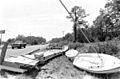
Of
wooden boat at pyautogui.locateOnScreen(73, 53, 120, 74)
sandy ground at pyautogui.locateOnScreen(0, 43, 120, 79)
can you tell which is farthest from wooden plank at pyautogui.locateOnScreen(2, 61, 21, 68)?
wooden boat at pyautogui.locateOnScreen(73, 53, 120, 74)

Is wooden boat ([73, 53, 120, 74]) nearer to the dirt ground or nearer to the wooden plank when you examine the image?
the dirt ground

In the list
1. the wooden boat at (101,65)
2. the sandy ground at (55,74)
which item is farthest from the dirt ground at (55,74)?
the wooden boat at (101,65)

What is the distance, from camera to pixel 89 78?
5.08m

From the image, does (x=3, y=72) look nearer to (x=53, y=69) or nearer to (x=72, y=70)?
(x=53, y=69)

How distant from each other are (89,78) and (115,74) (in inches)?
46.9

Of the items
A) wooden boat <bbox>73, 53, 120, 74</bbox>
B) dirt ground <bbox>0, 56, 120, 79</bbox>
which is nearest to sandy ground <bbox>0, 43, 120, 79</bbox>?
dirt ground <bbox>0, 56, 120, 79</bbox>

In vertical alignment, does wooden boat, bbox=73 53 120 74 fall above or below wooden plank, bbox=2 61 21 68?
below

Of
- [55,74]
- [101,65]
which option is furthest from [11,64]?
[101,65]

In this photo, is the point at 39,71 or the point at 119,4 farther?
the point at 119,4

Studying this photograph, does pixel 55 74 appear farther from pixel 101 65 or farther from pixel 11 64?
pixel 101 65

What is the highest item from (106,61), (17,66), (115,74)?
(17,66)

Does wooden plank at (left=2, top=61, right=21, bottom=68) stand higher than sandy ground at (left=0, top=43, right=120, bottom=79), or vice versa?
wooden plank at (left=2, top=61, right=21, bottom=68)

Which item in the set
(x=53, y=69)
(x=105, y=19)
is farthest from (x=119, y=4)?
(x=53, y=69)

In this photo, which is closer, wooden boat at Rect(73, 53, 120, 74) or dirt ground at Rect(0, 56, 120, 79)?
dirt ground at Rect(0, 56, 120, 79)
